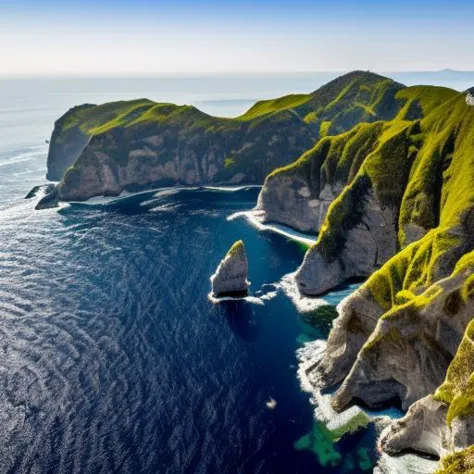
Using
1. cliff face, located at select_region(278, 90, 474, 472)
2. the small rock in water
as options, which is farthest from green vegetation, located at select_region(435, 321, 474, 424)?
the small rock in water

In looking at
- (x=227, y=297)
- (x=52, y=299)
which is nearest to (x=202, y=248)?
(x=227, y=297)

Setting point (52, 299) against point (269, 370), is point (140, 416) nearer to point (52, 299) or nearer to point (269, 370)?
point (269, 370)

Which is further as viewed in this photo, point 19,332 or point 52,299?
point 52,299

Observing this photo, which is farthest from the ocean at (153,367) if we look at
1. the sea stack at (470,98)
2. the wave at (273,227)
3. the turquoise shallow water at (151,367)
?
the sea stack at (470,98)

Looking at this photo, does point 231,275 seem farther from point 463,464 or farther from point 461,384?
point 463,464

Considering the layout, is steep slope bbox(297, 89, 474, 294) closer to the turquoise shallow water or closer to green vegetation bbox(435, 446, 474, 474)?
the turquoise shallow water

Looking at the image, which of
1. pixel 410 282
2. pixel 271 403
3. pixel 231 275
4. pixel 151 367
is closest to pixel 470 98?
pixel 410 282
